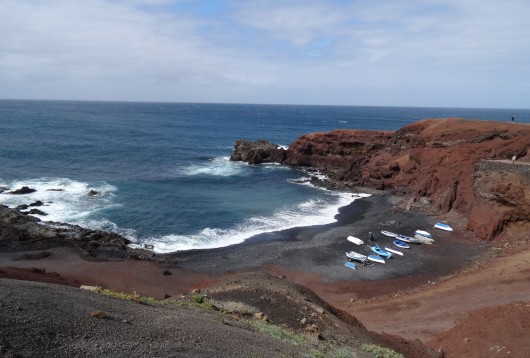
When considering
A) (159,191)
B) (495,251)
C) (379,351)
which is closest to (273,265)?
(379,351)

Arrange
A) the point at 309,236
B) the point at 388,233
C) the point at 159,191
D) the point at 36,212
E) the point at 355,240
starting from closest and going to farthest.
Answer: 1. the point at 355,240
2. the point at 309,236
3. the point at 388,233
4. the point at 36,212
5. the point at 159,191

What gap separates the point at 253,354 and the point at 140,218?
31.8 m

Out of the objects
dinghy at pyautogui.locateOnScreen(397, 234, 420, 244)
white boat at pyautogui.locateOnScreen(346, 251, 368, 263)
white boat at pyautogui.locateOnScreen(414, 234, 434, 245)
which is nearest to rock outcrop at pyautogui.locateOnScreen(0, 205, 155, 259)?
white boat at pyautogui.locateOnScreen(346, 251, 368, 263)

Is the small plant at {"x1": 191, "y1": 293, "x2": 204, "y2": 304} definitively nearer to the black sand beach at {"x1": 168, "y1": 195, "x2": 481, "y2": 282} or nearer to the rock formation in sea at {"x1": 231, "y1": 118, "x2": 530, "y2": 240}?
the black sand beach at {"x1": 168, "y1": 195, "x2": 481, "y2": 282}

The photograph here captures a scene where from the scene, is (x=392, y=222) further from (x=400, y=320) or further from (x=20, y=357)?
(x=20, y=357)

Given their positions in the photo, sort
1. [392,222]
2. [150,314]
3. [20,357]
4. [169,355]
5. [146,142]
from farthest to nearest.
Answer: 1. [146,142]
2. [392,222]
3. [150,314]
4. [169,355]
5. [20,357]

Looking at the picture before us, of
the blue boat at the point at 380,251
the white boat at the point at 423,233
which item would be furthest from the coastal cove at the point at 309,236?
the white boat at the point at 423,233

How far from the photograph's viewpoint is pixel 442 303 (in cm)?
2425

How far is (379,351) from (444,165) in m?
38.6

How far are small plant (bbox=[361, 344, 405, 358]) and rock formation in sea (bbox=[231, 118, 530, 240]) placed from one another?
25.6 metres

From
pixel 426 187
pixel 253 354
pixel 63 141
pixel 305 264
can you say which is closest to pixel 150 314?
pixel 253 354

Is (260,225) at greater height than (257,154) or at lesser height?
lesser

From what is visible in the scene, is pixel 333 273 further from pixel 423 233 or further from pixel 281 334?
pixel 281 334

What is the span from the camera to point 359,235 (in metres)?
39.0
